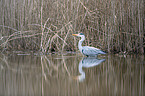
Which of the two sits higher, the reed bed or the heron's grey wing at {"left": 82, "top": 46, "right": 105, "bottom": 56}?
the reed bed

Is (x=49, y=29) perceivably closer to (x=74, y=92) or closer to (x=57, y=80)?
(x=57, y=80)

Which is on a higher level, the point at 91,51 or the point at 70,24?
the point at 70,24

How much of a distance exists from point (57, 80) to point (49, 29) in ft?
14.4

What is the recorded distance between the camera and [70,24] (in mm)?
7570

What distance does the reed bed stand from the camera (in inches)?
274

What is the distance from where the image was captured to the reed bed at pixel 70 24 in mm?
6969

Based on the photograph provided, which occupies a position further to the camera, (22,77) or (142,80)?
(22,77)

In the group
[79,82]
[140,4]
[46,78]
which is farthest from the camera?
[140,4]

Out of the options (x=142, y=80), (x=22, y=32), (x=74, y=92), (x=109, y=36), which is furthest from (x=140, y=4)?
(x=74, y=92)

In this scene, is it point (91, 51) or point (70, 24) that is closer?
point (91, 51)

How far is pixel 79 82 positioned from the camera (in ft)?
10.00

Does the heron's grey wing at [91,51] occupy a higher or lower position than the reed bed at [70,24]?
lower

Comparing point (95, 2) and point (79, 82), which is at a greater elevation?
point (95, 2)

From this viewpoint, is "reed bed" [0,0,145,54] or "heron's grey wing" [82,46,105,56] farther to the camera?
"reed bed" [0,0,145,54]
